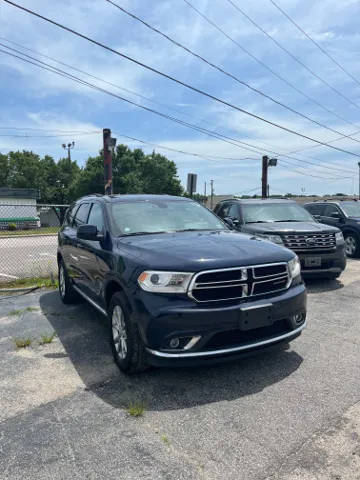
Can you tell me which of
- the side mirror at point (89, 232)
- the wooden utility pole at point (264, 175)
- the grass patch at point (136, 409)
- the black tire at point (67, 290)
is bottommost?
the grass patch at point (136, 409)

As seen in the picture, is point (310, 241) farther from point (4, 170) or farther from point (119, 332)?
point (4, 170)

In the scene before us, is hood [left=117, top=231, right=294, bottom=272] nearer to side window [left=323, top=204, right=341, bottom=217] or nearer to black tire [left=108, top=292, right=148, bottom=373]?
black tire [left=108, top=292, right=148, bottom=373]

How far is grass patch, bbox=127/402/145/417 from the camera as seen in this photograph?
2830 millimetres

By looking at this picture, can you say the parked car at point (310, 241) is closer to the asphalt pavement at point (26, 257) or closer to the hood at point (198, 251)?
the hood at point (198, 251)

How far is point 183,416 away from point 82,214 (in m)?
3.59

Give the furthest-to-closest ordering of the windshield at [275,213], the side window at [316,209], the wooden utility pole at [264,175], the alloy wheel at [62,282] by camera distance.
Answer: the wooden utility pole at [264,175] → the side window at [316,209] → the windshield at [275,213] → the alloy wheel at [62,282]

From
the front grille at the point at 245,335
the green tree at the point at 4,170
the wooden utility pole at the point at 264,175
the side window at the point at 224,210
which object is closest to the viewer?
the front grille at the point at 245,335

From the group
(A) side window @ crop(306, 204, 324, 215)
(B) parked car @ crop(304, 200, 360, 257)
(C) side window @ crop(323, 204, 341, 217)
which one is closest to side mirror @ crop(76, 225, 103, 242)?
(B) parked car @ crop(304, 200, 360, 257)

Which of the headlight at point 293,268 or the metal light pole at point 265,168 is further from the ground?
the metal light pole at point 265,168

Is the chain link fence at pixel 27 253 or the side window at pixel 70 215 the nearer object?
the side window at pixel 70 215

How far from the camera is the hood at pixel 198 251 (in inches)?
122

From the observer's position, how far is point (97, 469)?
89.1 inches

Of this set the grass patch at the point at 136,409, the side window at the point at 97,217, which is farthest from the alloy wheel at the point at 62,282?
the grass patch at the point at 136,409

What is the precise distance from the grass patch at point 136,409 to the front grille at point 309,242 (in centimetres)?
465
